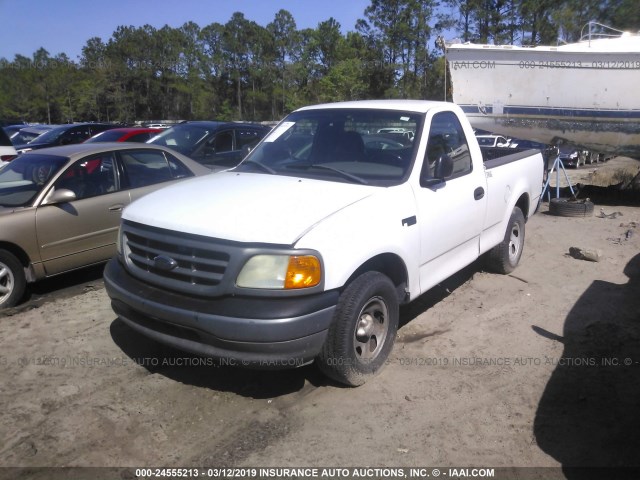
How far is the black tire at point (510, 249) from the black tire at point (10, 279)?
4904 mm

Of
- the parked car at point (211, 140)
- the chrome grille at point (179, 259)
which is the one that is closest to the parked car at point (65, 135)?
the parked car at point (211, 140)

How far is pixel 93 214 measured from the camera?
5.93m

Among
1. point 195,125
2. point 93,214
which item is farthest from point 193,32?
point 93,214

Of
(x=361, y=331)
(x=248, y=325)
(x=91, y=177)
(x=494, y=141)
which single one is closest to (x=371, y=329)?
(x=361, y=331)

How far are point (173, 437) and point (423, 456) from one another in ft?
4.87

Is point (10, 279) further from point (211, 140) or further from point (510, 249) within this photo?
point (510, 249)

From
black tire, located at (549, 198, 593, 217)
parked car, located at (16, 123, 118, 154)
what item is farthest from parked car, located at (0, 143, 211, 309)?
parked car, located at (16, 123, 118, 154)

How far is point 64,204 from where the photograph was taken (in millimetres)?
5727

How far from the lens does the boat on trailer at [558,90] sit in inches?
413

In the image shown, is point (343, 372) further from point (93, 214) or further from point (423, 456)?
point (93, 214)

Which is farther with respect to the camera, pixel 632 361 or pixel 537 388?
pixel 632 361

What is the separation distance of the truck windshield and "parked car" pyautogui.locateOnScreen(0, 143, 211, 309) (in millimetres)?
1994

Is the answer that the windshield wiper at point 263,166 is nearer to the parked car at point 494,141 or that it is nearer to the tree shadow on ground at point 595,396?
the tree shadow on ground at point 595,396

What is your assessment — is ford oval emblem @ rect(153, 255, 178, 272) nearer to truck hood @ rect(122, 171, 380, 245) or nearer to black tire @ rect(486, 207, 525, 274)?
truck hood @ rect(122, 171, 380, 245)
